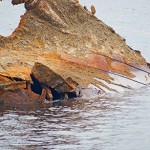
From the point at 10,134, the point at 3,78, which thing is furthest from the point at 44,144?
the point at 3,78

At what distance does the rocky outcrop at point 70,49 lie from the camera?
25.7 metres

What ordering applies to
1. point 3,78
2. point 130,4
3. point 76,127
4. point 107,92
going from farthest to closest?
1. point 130,4
2. point 107,92
3. point 3,78
4. point 76,127

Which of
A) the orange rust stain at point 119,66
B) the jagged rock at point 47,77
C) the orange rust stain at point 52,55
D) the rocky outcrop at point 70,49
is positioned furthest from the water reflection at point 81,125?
the orange rust stain at point 52,55

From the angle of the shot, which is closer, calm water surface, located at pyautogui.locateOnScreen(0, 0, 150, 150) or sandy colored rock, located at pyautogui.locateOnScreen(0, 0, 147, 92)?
calm water surface, located at pyautogui.locateOnScreen(0, 0, 150, 150)

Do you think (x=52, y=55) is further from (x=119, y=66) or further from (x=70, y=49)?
(x=119, y=66)

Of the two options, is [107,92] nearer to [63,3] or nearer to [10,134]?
[63,3]

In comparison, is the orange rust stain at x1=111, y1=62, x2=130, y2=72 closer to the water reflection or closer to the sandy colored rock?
the sandy colored rock

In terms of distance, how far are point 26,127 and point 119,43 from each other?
942 cm

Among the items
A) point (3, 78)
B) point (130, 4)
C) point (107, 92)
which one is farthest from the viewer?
point (130, 4)

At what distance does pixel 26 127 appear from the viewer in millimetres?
20891

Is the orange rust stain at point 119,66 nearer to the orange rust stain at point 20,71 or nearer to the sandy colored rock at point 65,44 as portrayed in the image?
the sandy colored rock at point 65,44

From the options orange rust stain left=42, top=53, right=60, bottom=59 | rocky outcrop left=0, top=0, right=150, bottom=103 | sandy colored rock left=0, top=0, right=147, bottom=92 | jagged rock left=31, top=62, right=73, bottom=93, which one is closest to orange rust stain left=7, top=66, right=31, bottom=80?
rocky outcrop left=0, top=0, right=150, bottom=103

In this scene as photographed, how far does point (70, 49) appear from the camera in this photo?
27.2m

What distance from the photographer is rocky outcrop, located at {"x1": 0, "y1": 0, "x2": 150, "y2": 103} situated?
25.7m
